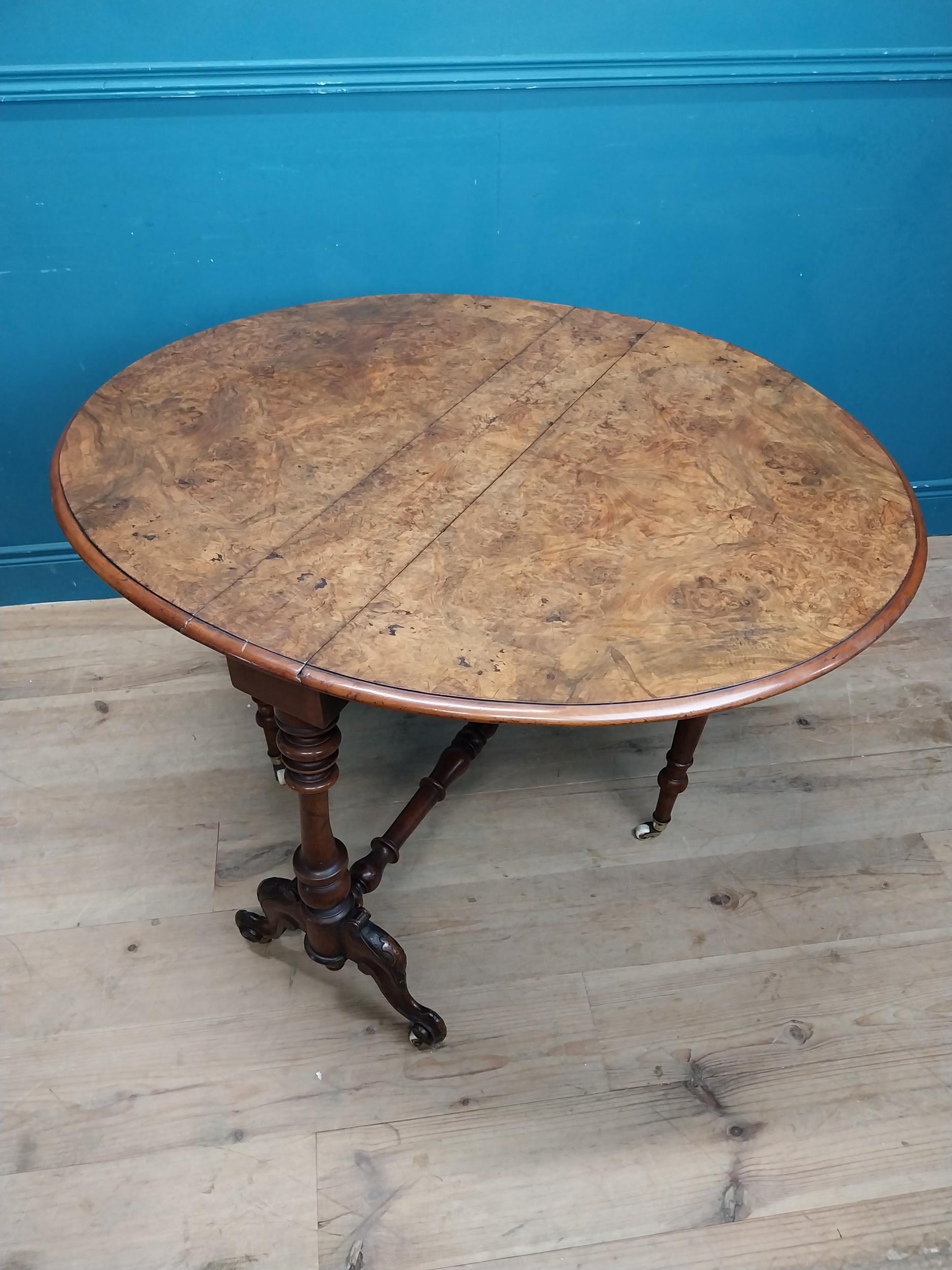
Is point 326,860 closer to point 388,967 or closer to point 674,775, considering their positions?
point 388,967

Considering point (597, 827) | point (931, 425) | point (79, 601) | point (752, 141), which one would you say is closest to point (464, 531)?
point (597, 827)

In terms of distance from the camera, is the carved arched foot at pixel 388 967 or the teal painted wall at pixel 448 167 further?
the teal painted wall at pixel 448 167

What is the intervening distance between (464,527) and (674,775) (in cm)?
74

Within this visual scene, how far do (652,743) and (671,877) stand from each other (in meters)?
0.35

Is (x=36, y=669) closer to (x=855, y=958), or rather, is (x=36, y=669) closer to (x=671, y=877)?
(x=671, y=877)

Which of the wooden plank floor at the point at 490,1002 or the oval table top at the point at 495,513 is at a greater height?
the oval table top at the point at 495,513

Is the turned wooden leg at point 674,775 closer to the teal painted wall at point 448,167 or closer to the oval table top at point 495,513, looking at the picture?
the oval table top at point 495,513

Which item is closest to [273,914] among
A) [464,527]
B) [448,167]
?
[464,527]

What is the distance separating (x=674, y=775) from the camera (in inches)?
66.1

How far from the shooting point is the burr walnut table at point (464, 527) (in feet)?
3.27

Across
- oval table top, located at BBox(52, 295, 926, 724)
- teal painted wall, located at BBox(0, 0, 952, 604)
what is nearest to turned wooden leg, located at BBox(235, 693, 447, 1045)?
oval table top, located at BBox(52, 295, 926, 724)

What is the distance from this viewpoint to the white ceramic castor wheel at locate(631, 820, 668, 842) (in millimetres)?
1773

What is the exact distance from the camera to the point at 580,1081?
1.44m

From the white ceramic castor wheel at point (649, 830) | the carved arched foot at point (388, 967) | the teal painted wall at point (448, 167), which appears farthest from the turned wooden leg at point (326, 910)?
the teal painted wall at point (448, 167)
